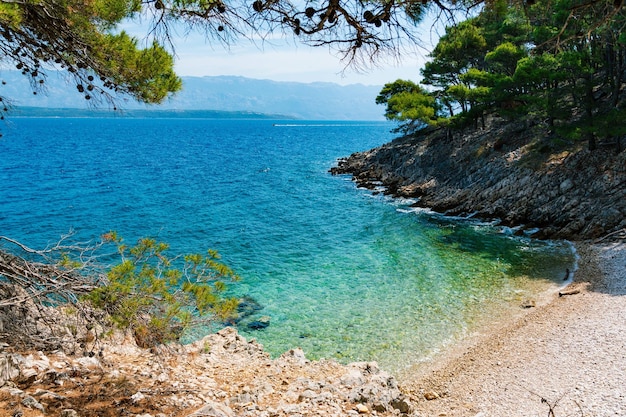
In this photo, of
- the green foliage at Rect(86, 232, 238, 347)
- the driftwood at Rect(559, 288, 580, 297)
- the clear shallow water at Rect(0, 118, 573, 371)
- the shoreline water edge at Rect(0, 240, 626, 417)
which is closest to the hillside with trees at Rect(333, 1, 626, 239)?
the clear shallow water at Rect(0, 118, 573, 371)

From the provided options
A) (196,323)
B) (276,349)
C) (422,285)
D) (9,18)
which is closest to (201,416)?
(196,323)

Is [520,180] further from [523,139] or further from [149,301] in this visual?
[149,301]

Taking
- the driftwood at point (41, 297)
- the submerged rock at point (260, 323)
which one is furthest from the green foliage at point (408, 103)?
the driftwood at point (41, 297)

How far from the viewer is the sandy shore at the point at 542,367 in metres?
9.67

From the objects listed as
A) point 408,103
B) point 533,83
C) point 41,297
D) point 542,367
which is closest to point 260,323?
point 542,367

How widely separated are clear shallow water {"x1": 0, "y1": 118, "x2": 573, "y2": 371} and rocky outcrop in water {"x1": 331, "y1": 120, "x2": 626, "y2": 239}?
6.94ft

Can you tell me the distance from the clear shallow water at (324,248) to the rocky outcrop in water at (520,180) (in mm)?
2115

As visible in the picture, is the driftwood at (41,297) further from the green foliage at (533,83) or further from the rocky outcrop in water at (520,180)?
the rocky outcrop in water at (520,180)

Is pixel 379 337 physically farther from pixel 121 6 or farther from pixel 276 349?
pixel 121 6

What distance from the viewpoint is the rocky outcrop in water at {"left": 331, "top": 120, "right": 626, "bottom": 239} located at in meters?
22.1

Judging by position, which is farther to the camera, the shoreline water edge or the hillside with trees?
the hillside with trees

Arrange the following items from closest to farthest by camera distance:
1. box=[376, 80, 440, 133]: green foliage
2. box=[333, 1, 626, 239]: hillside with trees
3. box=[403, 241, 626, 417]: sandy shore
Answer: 1. box=[403, 241, 626, 417]: sandy shore
2. box=[333, 1, 626, 239]: hillside with trees
3. box=[376, 80, 440, 133]: green foliage

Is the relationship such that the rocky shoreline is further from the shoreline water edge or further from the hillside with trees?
the hillside with trees

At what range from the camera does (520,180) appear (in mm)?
26609
